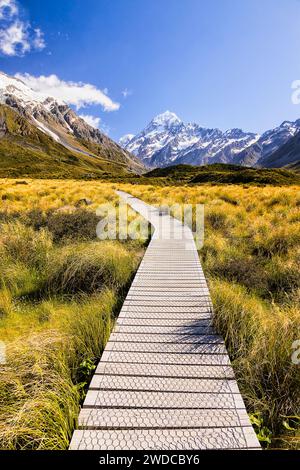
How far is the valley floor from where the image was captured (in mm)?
2502

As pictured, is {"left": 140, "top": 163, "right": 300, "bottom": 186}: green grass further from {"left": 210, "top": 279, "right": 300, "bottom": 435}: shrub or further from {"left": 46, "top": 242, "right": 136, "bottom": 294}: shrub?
{"left": 210, "top": 279, "right": 300, "bottom": 435}: shrub

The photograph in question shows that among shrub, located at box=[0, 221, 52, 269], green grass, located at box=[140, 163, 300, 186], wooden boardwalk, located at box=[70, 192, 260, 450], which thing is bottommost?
wooden boardwalk, located at box=[70, 192, 260, 450]

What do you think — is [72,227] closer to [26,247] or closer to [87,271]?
[26,247]

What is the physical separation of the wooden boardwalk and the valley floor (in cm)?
20

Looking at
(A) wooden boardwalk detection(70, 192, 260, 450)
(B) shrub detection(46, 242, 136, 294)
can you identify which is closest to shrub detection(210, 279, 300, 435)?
(A) wooden boardwalk detection(70, 192, 260, 450)

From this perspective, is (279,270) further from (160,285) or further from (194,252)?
(160,285)

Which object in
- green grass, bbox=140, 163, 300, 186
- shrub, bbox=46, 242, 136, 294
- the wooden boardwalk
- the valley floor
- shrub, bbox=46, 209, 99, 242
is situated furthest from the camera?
green grass, bbox=140, 163, 300, 186

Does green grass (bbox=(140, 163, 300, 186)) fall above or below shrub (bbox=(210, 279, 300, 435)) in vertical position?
above

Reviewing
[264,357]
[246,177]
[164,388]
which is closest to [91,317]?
[164,388]

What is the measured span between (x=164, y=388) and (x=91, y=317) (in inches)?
65.5

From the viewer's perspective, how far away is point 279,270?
21.4ft

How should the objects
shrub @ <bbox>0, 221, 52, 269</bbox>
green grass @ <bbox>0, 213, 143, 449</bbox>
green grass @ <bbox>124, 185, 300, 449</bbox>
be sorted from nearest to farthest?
green grass @ <bbox>0, 213, 143, 449</bbox> < green grass @ <bbox>124, 185, 300, 449</bbox> < shrub @ <bbox>0, 221, 52, 269</bbox>
